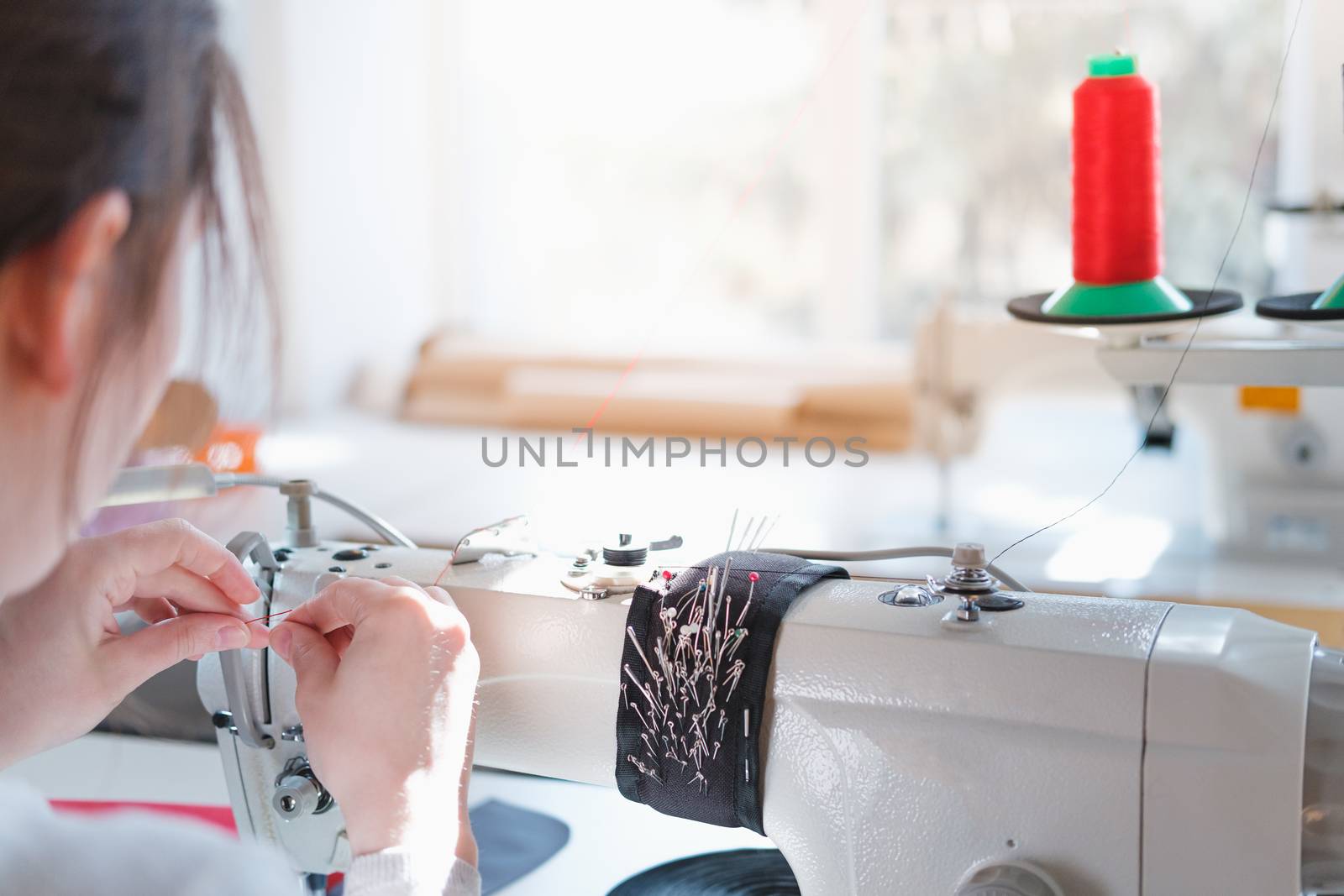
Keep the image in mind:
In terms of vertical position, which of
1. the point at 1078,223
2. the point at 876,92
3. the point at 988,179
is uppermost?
the point at 876,92

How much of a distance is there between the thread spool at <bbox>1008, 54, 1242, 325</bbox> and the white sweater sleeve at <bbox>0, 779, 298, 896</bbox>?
1.81ft

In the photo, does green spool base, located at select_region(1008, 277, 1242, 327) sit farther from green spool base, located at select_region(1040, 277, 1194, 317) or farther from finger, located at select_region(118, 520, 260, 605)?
finger, located at select_region(118, 520, 260, 605)

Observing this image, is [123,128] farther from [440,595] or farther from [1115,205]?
[1115,205]

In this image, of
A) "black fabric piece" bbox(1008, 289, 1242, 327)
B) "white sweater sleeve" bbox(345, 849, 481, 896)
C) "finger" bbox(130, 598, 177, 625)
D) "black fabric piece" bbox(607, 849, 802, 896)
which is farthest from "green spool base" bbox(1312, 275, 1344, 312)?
"finger" bbox(130, 598, 177, 625)

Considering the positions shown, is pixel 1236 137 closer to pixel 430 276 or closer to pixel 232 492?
pixel 430 276

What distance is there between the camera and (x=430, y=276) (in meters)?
3.31

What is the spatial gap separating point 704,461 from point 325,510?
563mm

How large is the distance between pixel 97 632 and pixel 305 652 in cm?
12

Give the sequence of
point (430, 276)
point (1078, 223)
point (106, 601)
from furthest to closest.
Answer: point (430, 276), point (1078, 223), point (106, 601)

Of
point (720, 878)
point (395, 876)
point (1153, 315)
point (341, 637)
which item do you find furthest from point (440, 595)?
point (1153, 315)

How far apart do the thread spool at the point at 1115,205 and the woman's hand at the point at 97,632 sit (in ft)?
1.71

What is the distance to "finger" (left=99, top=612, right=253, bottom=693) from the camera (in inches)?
26.5

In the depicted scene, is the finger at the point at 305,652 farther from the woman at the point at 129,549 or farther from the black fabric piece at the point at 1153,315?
the black fabric piece at the point at 1153,315

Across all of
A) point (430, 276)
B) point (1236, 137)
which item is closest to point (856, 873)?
point (1236, 137)
